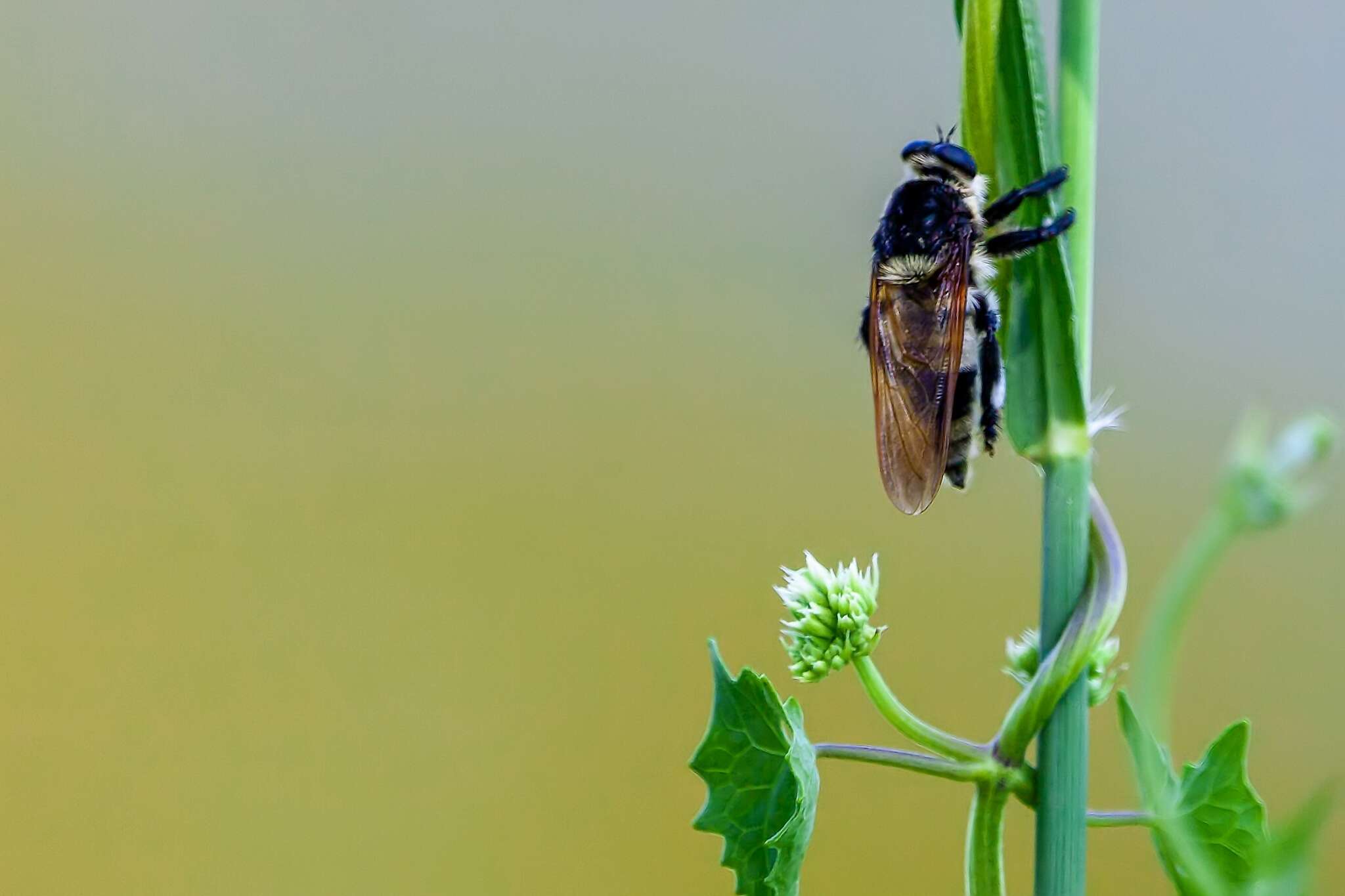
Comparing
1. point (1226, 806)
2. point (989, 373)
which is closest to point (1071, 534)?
point (1226, 806)

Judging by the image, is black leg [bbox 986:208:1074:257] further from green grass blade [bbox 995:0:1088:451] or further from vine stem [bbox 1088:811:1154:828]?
vine stem [bbox 1088:811:1154:828]

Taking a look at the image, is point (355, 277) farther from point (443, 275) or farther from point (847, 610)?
point (847, 610)

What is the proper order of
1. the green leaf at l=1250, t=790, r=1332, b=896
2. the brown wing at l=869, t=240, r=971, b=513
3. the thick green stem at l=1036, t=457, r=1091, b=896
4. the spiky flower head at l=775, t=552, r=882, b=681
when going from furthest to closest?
the brown wing at l=869, t=240, r=971, b=513, the spiky flower head at l=775, t=552, r=882, b=681, the thick green stem at l=1036, t=457, r=1091, b=896, the green leaf at l=1250, t=790, r=1332, b=896

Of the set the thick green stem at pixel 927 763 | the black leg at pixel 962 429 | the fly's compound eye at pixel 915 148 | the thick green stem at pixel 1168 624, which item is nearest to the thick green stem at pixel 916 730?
the thick green stem at pixel 927 763

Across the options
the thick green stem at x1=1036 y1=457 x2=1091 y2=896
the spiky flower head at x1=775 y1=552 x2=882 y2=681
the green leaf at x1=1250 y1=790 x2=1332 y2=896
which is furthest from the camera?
the spiky flower head at x1=775 y1=552 x2=882 y2=681

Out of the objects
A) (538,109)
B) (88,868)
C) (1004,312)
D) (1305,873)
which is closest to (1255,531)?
(1305,873)

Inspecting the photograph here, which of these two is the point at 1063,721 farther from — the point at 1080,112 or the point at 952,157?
the point at 952,157

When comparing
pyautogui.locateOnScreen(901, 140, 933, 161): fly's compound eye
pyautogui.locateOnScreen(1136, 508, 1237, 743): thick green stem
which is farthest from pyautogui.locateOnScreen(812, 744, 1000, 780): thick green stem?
pyautogui.locateOnScreen(901, 140, 933, 161): fly's compound eye
